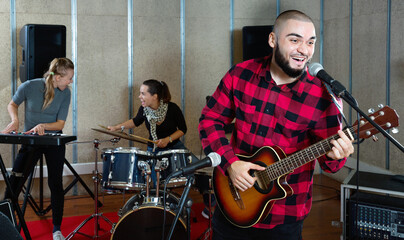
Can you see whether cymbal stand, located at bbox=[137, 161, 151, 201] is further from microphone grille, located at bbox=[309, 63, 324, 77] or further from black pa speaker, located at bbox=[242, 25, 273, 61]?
black pa speaker, located at bbox=[242, 25, 273, 61]

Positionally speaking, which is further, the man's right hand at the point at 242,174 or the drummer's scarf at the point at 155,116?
the drummer's scarf at the point at 155,116

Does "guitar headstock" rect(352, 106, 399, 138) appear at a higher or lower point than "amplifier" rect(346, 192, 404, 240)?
higher

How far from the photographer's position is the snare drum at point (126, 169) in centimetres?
349

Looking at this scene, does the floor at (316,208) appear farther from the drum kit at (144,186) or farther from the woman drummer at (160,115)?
the drum kit at (144,186)

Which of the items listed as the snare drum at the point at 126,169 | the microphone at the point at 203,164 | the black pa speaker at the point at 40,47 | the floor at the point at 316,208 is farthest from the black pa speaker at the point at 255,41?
the microphone at the point at 203,164

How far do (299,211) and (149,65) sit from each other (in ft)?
13.1

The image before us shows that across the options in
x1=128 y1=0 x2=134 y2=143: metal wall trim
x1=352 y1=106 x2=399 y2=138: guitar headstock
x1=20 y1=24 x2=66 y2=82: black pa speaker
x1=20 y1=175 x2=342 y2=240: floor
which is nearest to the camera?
x1=352 y1=106 x2=399 y2=138: guitar headstock

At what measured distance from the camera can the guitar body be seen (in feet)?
6.89

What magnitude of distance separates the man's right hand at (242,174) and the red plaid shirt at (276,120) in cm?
5

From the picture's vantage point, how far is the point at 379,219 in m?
2.84

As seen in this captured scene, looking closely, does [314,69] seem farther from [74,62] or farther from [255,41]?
[74,62]

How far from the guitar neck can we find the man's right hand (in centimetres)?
7

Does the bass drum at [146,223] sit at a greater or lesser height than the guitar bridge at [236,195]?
lesser

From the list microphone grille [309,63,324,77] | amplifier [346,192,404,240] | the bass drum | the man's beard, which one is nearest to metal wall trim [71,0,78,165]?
the bass drum
